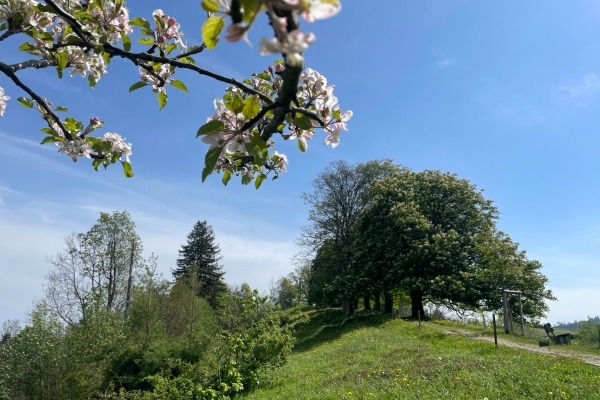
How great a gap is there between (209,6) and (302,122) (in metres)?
0.55

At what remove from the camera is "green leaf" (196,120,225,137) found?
3.13ft

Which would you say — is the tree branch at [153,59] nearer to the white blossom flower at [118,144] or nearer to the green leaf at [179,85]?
the green leaf at [179,85]

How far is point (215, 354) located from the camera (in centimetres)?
1077

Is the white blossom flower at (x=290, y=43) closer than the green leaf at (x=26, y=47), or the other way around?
the white blossom flower at (x=290, y=43)

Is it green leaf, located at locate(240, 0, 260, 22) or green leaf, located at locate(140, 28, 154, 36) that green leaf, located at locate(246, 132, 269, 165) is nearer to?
green leaf, located at locate(240, 0, 260, 22)

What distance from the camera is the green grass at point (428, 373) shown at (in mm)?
6008

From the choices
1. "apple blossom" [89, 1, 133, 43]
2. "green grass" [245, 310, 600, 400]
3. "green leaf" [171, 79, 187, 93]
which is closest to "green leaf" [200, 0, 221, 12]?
"green leaf" [171, 79, 187, 93]

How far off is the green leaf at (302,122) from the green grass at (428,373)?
608 centimetres

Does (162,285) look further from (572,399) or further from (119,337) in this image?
(572,399)

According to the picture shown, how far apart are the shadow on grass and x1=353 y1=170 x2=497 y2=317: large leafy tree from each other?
5.58 feet

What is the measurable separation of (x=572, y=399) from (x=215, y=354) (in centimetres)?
832

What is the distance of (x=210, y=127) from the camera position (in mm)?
960

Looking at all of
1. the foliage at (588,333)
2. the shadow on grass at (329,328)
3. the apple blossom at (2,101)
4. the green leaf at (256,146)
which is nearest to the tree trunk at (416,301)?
the shadow on grass at (329,328)

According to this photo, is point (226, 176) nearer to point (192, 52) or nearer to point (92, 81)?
point (192, 52)
